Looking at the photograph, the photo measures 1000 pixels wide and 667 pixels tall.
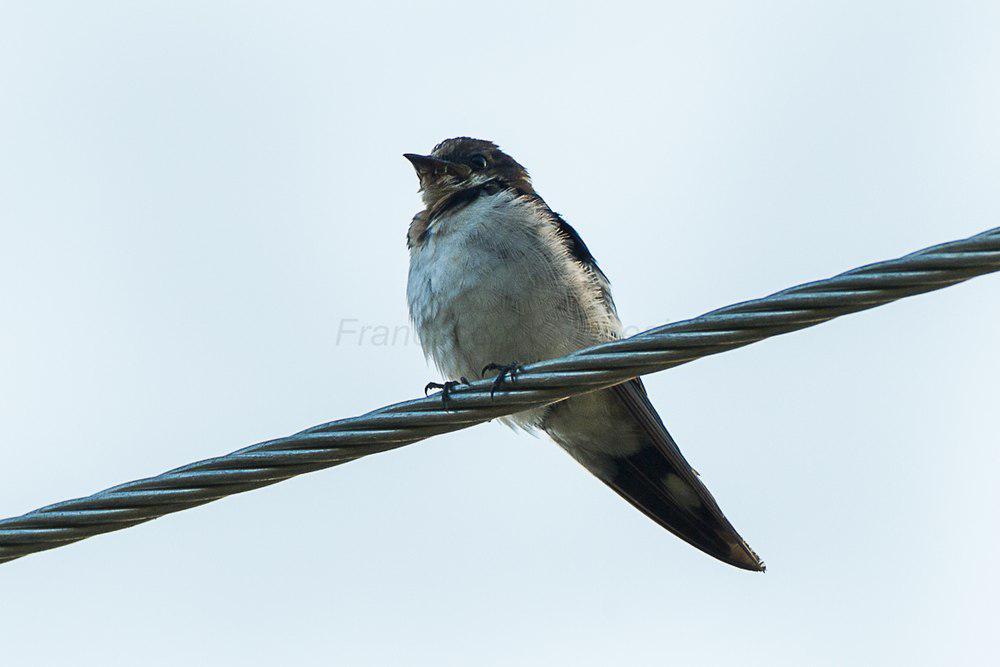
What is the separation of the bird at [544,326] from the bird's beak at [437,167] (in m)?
0.53

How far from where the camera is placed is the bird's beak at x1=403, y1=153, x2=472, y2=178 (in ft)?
25.9

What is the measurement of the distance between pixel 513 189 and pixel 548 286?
947 mm

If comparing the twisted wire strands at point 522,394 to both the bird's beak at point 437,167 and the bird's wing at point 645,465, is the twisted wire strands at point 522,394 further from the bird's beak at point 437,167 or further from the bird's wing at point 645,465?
the bird's beak at point 437,167

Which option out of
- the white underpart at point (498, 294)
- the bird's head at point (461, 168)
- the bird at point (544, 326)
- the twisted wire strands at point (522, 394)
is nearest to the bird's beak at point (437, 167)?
the bird's head at point (461, 168)

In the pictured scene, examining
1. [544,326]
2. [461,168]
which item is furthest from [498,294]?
[461,168]

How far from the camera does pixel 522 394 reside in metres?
4.27

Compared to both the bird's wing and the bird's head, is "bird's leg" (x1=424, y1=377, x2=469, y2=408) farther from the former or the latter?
the bird's head

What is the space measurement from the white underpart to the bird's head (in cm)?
87

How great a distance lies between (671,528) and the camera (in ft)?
22.1

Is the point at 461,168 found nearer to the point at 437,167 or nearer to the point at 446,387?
the point at 437,167

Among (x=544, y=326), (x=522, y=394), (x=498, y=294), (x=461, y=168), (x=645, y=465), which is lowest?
(x=522, y=394)

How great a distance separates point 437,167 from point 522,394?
3898 millimetres

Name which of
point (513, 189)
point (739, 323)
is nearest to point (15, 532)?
point (739, 323)

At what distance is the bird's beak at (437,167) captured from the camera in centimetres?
789
